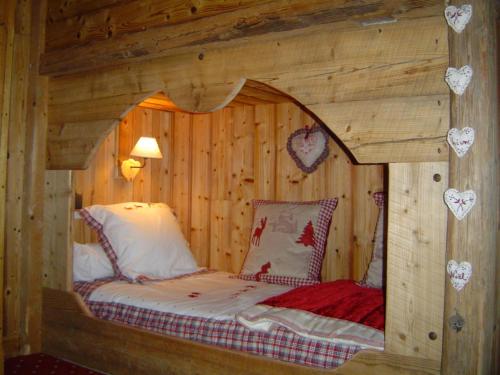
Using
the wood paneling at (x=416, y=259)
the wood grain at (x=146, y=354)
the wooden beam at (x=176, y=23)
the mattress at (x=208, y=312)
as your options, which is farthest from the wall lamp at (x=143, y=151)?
the wood paneling at (x=416, y=259)

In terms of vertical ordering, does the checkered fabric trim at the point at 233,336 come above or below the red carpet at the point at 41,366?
above

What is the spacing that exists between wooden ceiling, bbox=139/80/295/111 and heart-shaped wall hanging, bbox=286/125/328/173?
25cm

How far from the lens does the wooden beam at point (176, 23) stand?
1.86 m

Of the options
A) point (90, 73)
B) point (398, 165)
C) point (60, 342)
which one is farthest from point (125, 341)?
point (398, 165)

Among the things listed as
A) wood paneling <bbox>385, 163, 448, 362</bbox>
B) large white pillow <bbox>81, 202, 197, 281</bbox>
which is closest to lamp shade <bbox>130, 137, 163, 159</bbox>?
large white pillow <bbox>81, 202, 197, 281</bbox>

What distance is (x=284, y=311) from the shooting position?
7.46 ft

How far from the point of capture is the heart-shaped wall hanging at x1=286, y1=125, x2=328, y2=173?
330cm

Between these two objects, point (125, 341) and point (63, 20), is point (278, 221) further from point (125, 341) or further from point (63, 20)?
point (63, 20)

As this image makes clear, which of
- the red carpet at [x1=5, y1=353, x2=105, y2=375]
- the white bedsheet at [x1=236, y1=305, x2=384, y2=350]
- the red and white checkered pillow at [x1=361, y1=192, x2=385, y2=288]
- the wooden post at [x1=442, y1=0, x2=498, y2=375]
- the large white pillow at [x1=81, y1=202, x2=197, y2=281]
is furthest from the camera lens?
the large white pillow at [x1=81, y1=202, x2=197, y2=281]

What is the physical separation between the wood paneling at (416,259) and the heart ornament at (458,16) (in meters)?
0.47

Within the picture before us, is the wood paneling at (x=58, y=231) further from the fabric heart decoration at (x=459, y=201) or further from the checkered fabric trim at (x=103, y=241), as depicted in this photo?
the fabric heart decoration at (x=459, y=201)

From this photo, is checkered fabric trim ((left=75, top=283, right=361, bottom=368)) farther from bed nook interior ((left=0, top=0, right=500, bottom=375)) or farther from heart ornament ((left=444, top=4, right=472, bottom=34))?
heart ornament ((left=444, top=4, right=472, bottom=34))

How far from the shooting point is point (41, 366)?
9.06 ft

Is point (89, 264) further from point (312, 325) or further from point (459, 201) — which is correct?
point (459, 201)
